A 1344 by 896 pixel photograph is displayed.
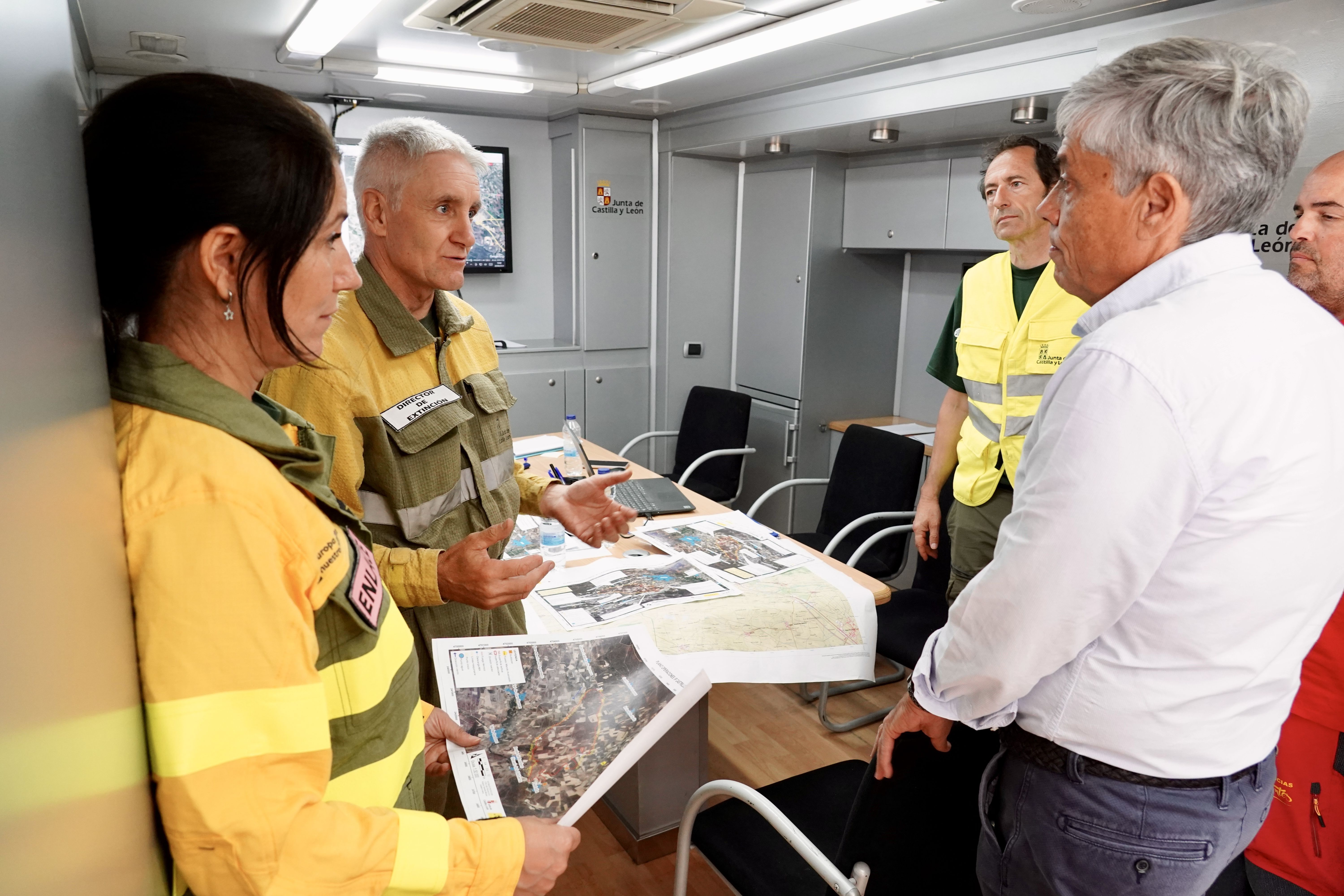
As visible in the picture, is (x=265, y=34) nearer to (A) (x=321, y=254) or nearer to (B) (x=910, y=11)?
(B) (x=910, y=11)

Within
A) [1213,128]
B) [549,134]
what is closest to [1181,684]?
[1213,128]

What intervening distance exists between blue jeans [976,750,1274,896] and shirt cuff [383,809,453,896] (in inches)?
30.3

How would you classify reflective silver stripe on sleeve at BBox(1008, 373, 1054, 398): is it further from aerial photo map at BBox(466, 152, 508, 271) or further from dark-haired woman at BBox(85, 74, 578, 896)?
aerial photo map at BBox(466, 152, 508, 271)

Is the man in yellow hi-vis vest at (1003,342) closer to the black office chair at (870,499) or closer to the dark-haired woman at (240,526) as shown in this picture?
the black office chair at (870,499)

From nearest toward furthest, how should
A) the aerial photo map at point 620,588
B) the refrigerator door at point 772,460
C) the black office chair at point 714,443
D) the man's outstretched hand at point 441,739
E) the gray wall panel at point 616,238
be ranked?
1. the man's outstretched hand at point 441,739
2. the aerial photo map at point 620,588
3. the black office chair at point 714,443
4. the refrigerator door at point 772,460
5. the gray wall panel at point 616,238

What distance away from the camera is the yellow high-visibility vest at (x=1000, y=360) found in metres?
2.38

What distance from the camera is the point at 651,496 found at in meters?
2.87

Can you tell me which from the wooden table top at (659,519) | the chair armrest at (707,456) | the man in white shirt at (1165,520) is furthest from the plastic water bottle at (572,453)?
the man in white shirt at (1165,520)

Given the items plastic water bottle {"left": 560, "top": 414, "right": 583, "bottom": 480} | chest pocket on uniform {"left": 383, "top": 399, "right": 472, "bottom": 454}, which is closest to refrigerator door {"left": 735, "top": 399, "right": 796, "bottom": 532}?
plastic water bottle {"left": 560, "top": 414, "right": 583, "bottom": 480}

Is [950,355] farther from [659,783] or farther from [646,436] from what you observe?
[646,436]

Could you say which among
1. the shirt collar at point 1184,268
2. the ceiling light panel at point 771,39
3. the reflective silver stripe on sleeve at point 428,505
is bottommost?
the reflective silver stripe on sleeve at point 428,505

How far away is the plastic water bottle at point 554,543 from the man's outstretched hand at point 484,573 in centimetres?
97

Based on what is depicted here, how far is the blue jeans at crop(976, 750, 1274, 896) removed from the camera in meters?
1.04

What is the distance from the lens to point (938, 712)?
1.19 metres
